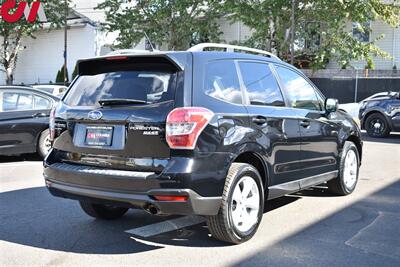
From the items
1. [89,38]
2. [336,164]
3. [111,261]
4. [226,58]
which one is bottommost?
[111,261]

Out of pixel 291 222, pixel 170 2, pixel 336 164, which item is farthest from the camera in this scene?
pixel 170 2

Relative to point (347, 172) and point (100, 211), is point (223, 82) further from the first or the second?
point (347, 172)

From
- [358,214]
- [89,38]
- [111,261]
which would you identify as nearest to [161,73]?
[111,261]

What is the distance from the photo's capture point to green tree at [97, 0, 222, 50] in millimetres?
24109

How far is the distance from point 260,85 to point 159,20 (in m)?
19.8

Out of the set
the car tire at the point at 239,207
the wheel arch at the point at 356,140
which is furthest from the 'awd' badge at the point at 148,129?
the wheel arch at the point at 356,140

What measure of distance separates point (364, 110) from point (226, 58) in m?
11.6

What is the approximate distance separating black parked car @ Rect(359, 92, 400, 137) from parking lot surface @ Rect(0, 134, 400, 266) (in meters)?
8.01

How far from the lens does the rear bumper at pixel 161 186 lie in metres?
4.39

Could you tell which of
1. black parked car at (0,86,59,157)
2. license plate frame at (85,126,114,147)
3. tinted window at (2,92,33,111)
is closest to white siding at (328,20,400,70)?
black parked car at (0,86,59,157)

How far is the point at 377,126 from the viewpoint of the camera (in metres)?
15.3

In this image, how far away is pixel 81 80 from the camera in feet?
17.5

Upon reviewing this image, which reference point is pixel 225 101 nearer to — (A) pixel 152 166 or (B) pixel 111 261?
(A) pixel 152 166

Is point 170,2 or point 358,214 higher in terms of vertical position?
point 170,2
